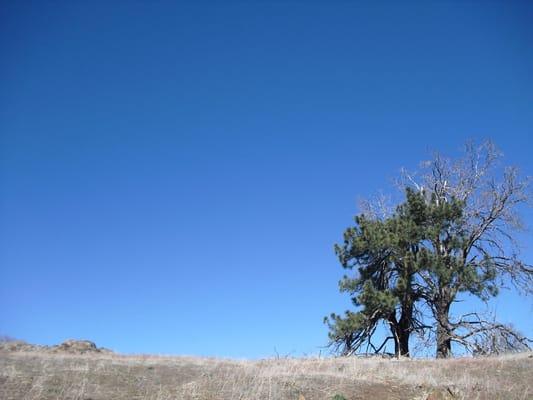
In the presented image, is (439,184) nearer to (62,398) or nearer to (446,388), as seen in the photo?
(446,388)

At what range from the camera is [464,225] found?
24781 mm

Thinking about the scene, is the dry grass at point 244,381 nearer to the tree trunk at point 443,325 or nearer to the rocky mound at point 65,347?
the rocky mound at point 65,347

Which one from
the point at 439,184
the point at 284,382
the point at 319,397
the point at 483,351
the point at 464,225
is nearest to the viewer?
the point at 319,397

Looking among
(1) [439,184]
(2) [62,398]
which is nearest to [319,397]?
(2) [62,398]

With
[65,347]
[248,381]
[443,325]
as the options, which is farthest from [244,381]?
[443,325]

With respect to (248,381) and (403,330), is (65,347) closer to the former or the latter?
(248,381)

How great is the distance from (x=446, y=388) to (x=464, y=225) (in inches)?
629

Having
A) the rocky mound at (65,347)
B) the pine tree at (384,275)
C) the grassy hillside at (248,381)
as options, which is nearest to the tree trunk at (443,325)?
the pine tree at (384,275)

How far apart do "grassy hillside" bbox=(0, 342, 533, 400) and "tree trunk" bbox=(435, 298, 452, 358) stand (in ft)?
34.5

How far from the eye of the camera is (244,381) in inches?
404

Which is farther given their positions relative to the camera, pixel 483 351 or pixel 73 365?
pixel 483 351

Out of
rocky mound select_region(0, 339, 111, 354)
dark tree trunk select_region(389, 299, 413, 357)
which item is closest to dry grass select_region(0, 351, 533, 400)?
rocky mound select_region(0, 339, 111, 354)

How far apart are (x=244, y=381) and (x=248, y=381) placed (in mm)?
75

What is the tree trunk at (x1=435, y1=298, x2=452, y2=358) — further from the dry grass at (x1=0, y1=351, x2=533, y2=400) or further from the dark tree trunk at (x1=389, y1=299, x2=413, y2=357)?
the dry grass at (x1=0, y1=351, x2=533, y2=400)
